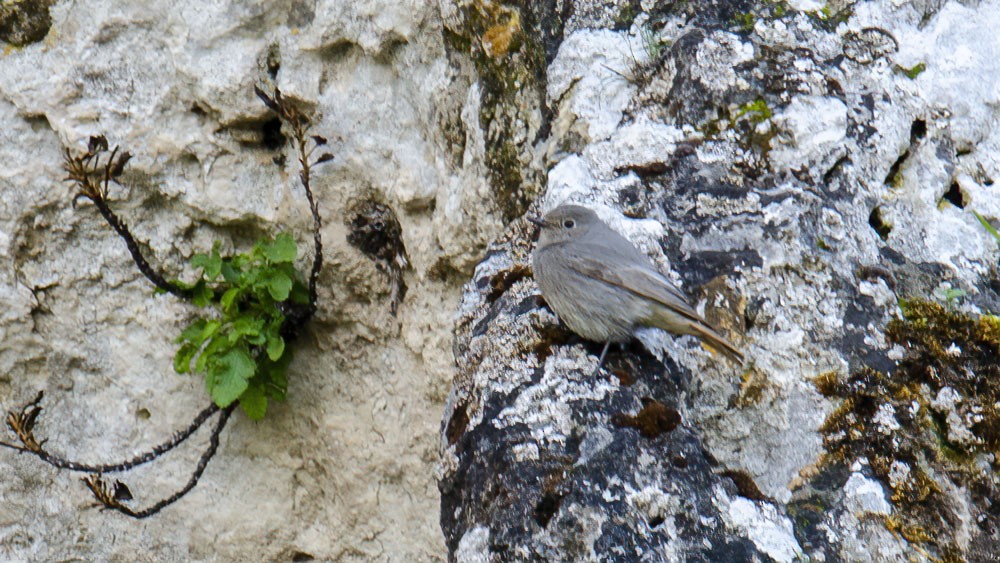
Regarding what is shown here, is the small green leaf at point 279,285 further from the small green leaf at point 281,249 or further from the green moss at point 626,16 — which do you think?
the green moss at point 626,16

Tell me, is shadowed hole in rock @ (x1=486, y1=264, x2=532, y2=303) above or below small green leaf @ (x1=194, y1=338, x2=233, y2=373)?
above

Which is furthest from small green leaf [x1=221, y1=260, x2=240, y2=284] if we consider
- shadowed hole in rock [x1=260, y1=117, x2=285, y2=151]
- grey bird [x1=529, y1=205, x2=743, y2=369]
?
grey bird [x1=529, y1=205, x2=743, y2=369]

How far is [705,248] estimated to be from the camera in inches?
164

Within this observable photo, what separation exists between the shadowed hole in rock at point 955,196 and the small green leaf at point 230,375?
334 centimetres

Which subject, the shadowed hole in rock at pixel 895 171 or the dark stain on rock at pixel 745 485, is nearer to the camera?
the dark stain on rock at pixel 745 485

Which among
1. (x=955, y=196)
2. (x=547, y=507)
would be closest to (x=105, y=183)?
(x=547, y=507)

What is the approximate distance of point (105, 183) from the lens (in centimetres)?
522

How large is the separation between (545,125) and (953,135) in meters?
1.74

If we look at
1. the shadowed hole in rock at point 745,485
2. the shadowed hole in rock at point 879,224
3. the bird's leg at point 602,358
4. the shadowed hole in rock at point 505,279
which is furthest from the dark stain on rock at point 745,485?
the shadowed hole in rock at point 505,279

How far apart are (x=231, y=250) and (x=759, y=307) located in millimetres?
3084

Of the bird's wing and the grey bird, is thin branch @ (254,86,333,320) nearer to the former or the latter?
the grey bird

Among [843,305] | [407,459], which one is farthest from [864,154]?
[407,459]

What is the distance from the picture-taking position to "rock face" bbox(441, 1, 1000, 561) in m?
3.41

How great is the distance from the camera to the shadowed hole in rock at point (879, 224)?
4.20 m
